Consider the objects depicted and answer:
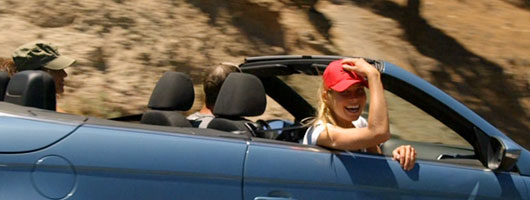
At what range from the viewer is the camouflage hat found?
14.6 feet

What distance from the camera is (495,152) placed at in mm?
3656

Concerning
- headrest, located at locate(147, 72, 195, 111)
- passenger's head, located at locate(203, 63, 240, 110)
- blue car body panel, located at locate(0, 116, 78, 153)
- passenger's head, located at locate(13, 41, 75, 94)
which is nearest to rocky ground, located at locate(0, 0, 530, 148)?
passenger's head, located at locate(203, 63, 240, 110)

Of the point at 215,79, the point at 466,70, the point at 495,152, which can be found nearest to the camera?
the point at 495,152

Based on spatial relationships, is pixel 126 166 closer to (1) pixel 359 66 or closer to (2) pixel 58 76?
(1) pixel 359 66

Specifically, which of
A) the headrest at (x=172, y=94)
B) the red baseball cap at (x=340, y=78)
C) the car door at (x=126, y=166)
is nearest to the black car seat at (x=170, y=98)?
the headrest at (x=172, y=94)

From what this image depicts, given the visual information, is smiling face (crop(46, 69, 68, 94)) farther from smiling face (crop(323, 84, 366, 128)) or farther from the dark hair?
smiling face (crop(323, 84, 366, 128))

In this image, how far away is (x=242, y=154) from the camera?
125 inches

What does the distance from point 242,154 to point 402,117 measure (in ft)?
11.1

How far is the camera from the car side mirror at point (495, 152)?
356 cm

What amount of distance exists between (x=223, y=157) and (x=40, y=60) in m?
1.84

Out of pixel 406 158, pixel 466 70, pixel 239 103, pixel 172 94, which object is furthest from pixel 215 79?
pixel 466 70

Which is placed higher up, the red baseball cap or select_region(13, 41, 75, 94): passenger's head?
the red baseball cap

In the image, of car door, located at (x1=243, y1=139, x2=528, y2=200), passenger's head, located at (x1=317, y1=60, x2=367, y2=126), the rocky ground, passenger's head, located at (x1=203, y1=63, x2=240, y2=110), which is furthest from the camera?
the rocky ground

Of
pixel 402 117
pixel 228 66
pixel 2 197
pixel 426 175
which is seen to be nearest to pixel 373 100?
pixel 426 175
